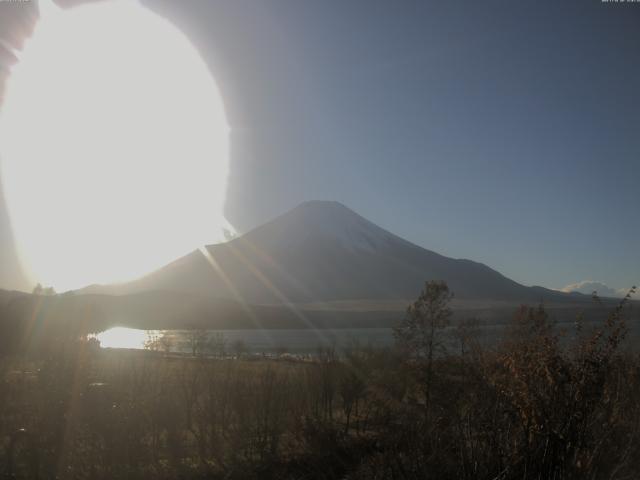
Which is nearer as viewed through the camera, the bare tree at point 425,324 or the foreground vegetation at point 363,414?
the foreground vegetation at point 363,414

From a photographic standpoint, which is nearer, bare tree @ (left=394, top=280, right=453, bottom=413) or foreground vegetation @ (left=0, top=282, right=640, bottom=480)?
foreground vegetation @ (left=0, top=282, right=640, bottom=480)

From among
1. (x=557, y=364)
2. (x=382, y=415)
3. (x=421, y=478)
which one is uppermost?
(x=557, y=364)

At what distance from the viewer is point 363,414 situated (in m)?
14.8

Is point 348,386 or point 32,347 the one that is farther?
point 32,347

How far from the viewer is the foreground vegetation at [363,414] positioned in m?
4.28

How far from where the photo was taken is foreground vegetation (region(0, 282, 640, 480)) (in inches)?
169

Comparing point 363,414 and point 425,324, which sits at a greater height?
point 425,324

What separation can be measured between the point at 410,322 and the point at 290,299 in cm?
15658

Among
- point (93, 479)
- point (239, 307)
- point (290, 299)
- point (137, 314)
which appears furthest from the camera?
point (290, 299)

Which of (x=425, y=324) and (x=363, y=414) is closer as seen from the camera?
(x=363, y=414)

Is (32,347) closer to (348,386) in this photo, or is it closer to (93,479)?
(348,386)

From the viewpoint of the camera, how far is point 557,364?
425cm

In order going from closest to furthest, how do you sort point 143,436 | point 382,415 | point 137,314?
point 143,436 < point 382,415 < point 137,314

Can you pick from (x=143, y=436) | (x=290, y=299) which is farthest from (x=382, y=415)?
(x=290, y=299)
